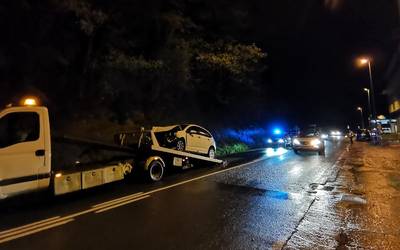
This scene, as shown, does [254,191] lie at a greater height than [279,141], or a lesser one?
lesser

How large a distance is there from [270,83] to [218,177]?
42.6m

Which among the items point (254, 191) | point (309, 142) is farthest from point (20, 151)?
point (309, 142)

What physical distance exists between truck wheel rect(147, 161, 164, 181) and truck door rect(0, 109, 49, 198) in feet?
13.5

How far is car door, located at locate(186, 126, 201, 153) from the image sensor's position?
14.5 m

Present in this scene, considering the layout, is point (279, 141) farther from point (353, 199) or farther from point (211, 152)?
point (353, 199)

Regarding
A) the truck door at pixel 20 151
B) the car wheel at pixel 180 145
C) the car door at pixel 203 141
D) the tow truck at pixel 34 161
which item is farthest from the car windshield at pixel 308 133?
the truck door at pixel 20 151

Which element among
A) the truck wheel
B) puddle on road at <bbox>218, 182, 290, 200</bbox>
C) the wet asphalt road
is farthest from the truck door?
puddle on road at <bbox>218, 182, 290, 200</bbox>

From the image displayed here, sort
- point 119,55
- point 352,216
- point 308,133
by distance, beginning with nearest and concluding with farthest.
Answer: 1. point 352,216
2. point 119,55
3. point 308,133

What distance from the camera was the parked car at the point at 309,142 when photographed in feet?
70.5

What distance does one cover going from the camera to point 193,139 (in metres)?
14.9

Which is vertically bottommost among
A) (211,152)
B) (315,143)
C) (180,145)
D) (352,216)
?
(352,216)

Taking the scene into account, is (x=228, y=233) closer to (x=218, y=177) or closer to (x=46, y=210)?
(x=46, y=210)

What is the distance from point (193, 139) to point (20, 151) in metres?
8.34

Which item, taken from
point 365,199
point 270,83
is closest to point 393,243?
point 365,199
